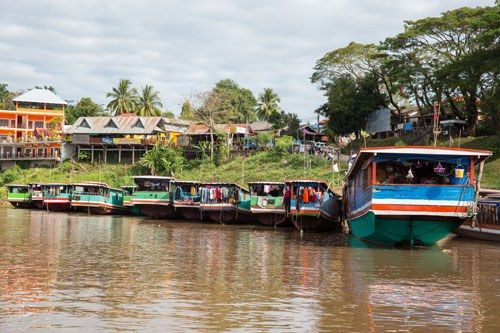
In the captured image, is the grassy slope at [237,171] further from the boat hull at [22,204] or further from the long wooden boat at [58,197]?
the long wooden boat at [58,197]

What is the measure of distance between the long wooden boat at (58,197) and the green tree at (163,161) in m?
12.5

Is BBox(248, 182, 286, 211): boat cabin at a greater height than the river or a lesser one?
greater

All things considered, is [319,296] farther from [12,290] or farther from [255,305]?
[12,290]

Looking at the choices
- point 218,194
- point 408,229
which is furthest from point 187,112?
point 408,229

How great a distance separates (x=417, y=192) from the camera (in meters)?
16.9

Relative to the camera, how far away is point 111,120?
6347 cm

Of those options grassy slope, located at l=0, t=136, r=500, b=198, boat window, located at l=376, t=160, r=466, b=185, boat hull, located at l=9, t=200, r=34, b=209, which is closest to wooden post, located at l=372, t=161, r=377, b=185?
boat window, located at l=376, t=160, r=466, b=185

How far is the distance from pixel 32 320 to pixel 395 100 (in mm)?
50138

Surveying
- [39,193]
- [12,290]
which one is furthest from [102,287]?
[39,193]

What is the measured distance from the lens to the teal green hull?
683 inches

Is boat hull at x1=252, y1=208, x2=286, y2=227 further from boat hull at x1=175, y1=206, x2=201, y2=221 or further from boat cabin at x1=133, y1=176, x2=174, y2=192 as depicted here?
boat cabin at x1=133, y1=176, x2=174, y2=192

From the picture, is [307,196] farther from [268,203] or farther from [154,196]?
[154,196]

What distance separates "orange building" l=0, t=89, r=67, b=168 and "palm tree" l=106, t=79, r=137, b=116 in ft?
20.6

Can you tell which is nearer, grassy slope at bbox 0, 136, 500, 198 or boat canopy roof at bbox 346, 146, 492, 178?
boat canopy roof at bbox 346, 146, 492, 178
